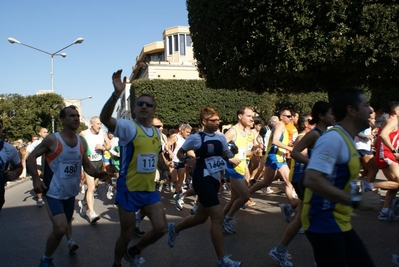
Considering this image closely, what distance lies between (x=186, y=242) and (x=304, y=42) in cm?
676

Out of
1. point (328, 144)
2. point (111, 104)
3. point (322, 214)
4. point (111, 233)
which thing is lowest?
point (111, 233)

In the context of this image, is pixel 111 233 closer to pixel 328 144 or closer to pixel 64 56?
pixel 328 144

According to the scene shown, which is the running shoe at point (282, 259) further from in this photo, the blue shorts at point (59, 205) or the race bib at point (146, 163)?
the blue shorts at point (59, 205)

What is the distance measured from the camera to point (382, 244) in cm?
605

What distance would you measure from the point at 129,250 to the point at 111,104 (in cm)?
172

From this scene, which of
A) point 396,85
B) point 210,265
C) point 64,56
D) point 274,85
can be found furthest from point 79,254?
point 64,56

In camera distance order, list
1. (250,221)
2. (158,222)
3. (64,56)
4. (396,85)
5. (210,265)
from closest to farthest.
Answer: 1. (158,222)
2. (210,265)
3. (250,221)
4. (396,85)
5. (64,56)

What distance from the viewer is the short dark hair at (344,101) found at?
2994 millimetres

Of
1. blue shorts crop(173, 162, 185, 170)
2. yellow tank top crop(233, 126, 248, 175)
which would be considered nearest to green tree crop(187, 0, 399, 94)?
blue shorts crop(173, 162, 185, 170)

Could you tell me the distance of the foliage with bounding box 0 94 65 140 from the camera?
35.2 m

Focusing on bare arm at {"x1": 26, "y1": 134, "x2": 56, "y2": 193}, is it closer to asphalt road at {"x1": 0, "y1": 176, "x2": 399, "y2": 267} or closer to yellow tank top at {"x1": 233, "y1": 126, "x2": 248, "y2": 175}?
asphalt road at {"x1": 0, "y1": 176, "x2": 399, "y2": 267}

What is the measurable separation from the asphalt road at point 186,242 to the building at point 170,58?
3589cm

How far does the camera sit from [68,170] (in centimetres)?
538

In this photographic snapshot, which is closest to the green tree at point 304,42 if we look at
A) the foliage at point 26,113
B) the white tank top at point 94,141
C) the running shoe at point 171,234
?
the white tank top at point 94,141
